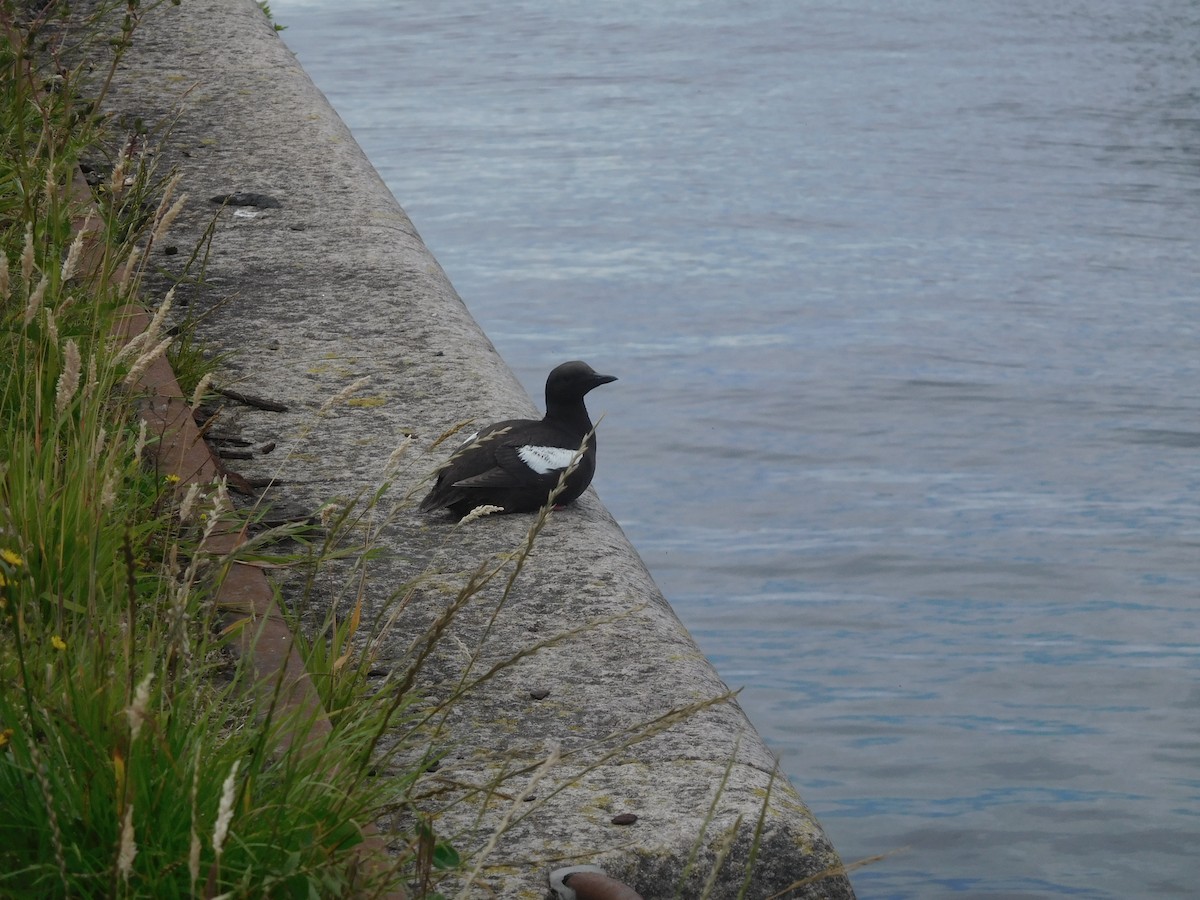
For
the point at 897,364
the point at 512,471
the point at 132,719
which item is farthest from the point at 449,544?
the point at 897,364

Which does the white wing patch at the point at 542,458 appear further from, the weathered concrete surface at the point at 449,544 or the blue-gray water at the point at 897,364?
the blue-gray water at the point at 897,364

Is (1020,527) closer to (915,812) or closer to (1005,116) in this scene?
(915,812)

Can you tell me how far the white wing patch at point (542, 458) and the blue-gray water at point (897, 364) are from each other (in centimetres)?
181

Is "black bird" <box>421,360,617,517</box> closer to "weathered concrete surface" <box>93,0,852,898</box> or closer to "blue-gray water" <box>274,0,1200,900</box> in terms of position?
"weathered concrete surface" <box>93,0,852,898</box>

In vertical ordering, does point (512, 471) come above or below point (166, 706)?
below

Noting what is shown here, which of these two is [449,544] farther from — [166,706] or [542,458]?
[166,706]

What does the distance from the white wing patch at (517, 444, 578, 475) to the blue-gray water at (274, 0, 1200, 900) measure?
181cm

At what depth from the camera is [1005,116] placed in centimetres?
1178

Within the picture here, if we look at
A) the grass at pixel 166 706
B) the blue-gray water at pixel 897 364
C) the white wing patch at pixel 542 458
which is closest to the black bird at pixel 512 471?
the white wing patch at pixel 542 458

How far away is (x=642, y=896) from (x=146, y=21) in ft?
14.2

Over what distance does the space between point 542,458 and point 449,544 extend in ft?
1.20

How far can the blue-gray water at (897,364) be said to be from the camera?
15.8 feet

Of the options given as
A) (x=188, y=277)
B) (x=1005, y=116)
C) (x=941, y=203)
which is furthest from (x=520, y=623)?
(x=1005, y=116)

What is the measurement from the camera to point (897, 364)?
25.3ft
